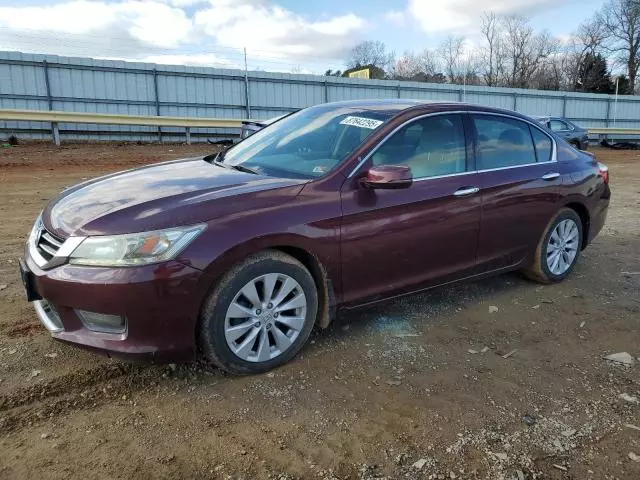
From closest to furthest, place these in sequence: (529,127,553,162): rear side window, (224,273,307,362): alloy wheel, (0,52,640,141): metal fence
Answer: (224,273,307,362): alloy wheel, (529,127,553,162): rear side window, (0,52,640,141): metal fence

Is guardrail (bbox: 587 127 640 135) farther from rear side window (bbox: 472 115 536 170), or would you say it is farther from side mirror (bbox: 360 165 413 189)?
side mirror (bbox: 360 165 413 189)

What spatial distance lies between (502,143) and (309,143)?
168 centimetres

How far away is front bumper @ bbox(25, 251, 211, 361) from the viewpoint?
2.76m

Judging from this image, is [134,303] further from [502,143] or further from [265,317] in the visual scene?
[502,143]

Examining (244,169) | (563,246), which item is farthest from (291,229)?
(563,246)

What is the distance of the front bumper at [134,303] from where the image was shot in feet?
9.05

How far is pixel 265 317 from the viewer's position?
318 centimetres

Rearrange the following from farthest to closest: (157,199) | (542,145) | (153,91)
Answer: (153,91), (542,145), (157,199)

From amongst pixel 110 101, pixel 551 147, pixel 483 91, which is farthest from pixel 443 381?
pixel 483 91

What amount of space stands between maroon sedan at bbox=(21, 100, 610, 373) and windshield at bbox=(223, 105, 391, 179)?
2 cm

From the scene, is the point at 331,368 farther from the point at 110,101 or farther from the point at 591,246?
the point at 110,101

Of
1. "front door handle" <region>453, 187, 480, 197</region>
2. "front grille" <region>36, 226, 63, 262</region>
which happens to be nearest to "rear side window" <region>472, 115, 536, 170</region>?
"front door handle" <region>453, 187, 480, 197</region>

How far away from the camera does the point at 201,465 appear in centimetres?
244

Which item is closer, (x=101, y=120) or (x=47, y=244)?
(x=47, y=244)
